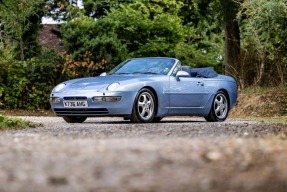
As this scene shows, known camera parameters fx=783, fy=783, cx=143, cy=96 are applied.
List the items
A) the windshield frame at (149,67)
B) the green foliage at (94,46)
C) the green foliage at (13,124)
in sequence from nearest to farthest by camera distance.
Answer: the green foliage at (13,124) < the windshield frame at (149,67) < the green foliage at (94,46)

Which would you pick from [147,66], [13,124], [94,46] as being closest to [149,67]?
[147,66]

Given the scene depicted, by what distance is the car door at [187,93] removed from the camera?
1611cm

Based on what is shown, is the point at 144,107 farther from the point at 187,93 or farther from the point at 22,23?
the point at 22,23

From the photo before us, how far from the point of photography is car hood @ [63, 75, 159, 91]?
15023 millimetres

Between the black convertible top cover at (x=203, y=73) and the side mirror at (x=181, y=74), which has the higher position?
the side mirror at (x=181, y=74)

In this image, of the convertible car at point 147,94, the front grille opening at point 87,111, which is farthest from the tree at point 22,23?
the front grille opening at point 87,111

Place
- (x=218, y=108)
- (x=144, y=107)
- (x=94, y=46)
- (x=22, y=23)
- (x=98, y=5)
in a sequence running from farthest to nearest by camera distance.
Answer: (x=98, y=5), (x=22, y=23), (x=94, y=46), (x=218, y=108), (x=144, y=107)

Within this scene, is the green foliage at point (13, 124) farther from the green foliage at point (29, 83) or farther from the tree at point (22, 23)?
the tree at point (22, 23)

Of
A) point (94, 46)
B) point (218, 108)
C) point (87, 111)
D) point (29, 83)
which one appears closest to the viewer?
point (87, 111)

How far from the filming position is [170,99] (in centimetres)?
1598

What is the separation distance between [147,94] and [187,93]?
1.47 m

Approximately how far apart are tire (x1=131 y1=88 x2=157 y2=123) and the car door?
70 centimetres

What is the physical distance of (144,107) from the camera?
49.9ft

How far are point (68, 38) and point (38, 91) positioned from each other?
3256 mm
